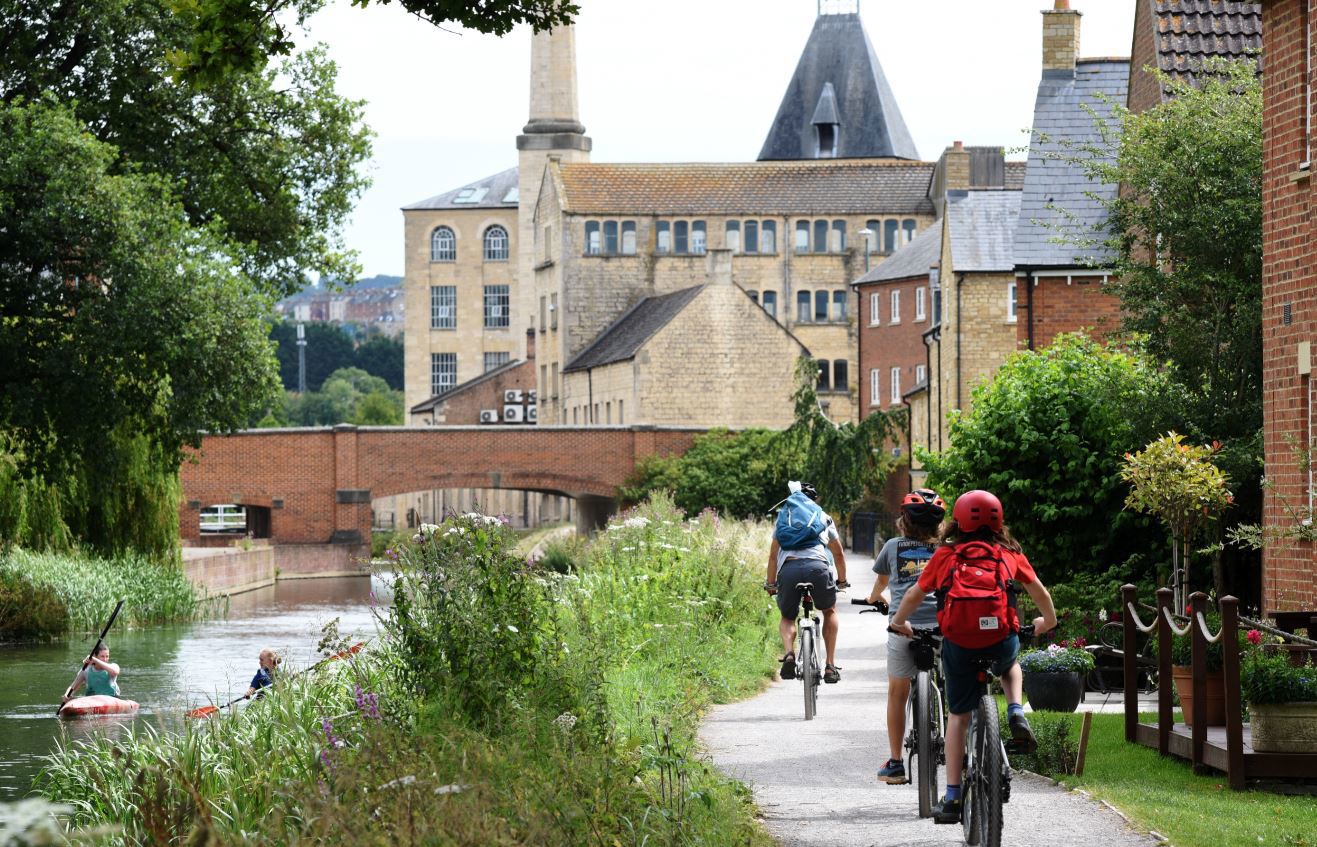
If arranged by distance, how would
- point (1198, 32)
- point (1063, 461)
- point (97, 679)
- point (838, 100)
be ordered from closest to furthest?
point (1063, 461) → point (97, 679) → point (1198, 32) → point (838, 100)

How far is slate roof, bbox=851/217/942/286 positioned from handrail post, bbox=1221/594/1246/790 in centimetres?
4831

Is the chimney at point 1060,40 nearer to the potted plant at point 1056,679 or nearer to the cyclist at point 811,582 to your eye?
the cyclist at point 811,582

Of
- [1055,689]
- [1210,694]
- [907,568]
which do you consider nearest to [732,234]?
[1055,689]

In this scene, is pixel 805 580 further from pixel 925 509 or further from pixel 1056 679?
pixel 925 509

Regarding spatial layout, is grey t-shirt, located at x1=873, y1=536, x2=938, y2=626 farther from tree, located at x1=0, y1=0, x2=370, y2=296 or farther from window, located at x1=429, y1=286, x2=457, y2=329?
window, located at x1=429, y1=286, x2=457, y2=329

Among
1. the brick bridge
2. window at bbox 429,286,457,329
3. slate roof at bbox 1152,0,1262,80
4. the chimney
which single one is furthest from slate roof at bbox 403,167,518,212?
slate roof at bbox 1152,0,1262,80

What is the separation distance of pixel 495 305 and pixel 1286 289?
104 m

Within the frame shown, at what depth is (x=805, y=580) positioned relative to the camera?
14.0 m

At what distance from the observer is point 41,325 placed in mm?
27359

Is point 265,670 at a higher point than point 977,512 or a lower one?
lower

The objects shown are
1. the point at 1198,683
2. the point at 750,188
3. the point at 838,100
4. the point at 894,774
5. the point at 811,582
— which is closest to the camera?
the point at 894,774

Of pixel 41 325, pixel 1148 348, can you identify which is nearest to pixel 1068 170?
pixel 1148 348

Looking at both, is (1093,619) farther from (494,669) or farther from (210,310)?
(210,310)

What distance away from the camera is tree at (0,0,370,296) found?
2836 centimetres
